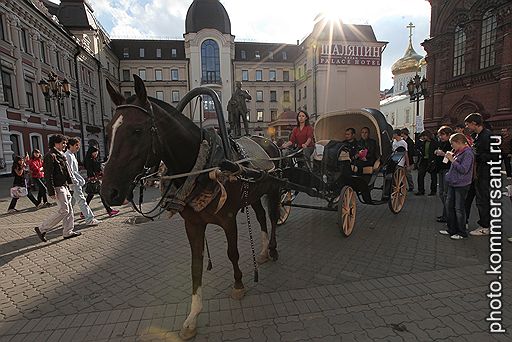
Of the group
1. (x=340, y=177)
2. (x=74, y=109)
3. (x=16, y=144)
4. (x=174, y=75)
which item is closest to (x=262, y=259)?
(x=340, y=177)

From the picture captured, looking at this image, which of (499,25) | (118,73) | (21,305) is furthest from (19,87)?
(499,25)

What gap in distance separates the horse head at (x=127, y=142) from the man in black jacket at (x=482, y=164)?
215 inches

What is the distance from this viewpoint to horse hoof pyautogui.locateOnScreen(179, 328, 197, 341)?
9.17 ft

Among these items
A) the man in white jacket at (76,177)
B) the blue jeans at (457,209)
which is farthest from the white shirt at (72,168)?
the blue jeans at (457,209)

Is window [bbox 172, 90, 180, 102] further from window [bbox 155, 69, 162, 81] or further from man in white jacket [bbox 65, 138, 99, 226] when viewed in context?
man in white jacket [bbox 65, 138, 99, 226]

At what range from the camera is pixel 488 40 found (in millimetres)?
19828

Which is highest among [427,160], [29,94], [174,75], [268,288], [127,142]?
[174,75]

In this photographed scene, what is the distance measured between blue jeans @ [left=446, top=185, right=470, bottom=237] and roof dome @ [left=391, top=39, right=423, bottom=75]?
51.9 metres

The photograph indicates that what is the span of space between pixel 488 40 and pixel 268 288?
25169mm

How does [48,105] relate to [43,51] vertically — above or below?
below

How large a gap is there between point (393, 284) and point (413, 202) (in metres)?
5.62

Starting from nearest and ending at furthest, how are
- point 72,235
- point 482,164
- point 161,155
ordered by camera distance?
point 161,155 < point 482,164 < point 72,235

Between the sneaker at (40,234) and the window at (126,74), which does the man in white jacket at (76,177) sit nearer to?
the sneaker at (40,234)

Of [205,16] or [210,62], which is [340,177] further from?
[205,16]
